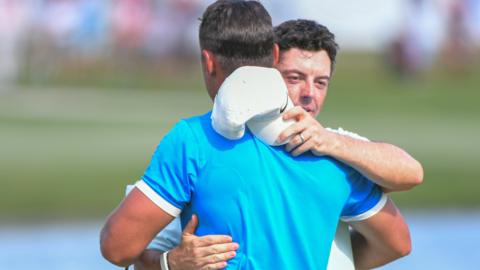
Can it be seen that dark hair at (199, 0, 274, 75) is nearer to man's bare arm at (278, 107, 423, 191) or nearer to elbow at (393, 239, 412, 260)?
man's bare arm at (278, 107, 423, 191)

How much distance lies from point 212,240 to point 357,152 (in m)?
0.53

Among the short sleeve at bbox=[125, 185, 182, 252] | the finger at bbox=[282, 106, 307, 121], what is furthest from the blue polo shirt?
the short sleeve at bbox=[125, 185, 182, 252]

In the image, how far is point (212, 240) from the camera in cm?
314

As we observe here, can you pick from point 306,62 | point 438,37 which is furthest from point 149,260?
point 438,37

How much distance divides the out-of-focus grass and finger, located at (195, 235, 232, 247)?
955 centimetres

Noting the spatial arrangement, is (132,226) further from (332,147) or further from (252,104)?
(332,147)

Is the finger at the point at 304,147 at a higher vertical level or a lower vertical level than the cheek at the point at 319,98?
lower

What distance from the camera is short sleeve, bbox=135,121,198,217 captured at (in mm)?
3045

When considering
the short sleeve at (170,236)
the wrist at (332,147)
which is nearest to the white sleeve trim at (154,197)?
the short sleeve at (170,236)

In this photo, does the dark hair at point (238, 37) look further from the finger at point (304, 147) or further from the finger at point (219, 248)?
the finger at point (219, 248)

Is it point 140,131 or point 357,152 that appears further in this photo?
point 140,131

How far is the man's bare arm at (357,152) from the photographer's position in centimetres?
310

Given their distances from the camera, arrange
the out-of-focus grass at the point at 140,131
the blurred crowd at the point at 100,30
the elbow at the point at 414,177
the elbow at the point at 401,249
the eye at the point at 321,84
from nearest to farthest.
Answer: the elbow at the point at 414,177 < the elbow at the point at 401,249 < the eye at the point at 321,84 < the out-of-focus grass at the point at 140,131 < the blurred crowd at the point at 100,30

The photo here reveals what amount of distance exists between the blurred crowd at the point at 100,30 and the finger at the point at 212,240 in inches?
998
